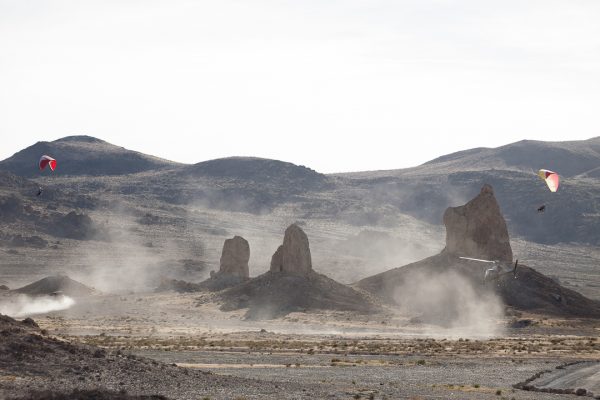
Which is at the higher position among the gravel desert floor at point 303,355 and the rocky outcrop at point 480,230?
the rocky outcrop at point 480,230

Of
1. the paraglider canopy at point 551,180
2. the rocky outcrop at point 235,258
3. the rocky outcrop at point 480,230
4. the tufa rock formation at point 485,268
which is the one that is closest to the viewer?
the paraglider canopy at point 551,180

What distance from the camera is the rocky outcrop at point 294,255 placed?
4072 inches

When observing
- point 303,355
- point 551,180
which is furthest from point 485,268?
point 303,355

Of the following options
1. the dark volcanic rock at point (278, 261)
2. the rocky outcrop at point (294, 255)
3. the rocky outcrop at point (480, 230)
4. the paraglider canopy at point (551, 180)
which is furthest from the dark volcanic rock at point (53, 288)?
the paraglider canopy at point (551, 180)

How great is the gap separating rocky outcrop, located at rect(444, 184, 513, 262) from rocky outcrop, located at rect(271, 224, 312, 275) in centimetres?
1631

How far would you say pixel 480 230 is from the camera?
10388cm

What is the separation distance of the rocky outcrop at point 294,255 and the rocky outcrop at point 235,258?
1107 cm

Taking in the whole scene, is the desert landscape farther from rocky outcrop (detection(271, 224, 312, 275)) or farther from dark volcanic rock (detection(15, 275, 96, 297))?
dark volcanic rock (detection(15, 275, 96, 297))

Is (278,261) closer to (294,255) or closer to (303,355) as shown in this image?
(294,255)

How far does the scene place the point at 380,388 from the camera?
44562 millimetres

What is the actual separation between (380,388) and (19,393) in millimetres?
17556

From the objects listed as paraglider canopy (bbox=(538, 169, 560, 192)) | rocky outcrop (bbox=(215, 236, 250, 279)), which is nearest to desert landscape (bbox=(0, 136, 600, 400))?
rocky outcrop (bbox=(215, 236, 250, 279))

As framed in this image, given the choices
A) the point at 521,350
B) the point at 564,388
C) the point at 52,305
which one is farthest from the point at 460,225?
the point at 564,388

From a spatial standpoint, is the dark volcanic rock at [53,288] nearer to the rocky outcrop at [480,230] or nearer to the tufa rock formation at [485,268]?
the tufa rock formation at [485,268]
